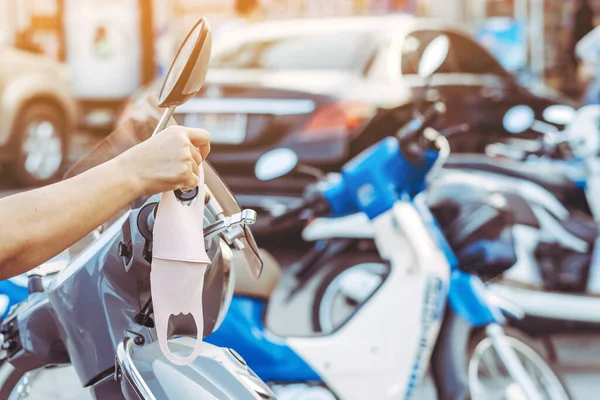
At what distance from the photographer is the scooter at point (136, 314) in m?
1.59

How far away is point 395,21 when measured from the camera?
7.18 meters

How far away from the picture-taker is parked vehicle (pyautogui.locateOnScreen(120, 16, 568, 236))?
602 cm

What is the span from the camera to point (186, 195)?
1.58 metres

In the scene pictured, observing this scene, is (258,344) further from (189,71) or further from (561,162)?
(561,162)

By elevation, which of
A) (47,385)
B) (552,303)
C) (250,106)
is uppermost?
(47,385)

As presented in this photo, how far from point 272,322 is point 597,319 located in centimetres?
157

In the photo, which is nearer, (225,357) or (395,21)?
(225,357)

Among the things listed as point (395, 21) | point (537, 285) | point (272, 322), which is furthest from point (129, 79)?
point (537, 285)

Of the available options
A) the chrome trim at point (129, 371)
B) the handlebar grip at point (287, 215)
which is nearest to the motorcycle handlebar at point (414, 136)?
the handlebar grip at point (287, 215)

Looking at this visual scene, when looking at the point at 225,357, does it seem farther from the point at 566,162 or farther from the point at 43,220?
the point at 566,162

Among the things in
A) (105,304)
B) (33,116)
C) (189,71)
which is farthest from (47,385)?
(33,116)

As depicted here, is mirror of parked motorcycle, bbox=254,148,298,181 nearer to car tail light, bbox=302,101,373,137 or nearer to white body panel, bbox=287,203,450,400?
white body panel, bbox=287,203,450,400

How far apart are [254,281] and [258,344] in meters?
0.16

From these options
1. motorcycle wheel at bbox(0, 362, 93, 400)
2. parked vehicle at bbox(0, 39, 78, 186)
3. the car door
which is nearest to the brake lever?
motorcycle wheel at bbox(0, 362, 93, 400)
